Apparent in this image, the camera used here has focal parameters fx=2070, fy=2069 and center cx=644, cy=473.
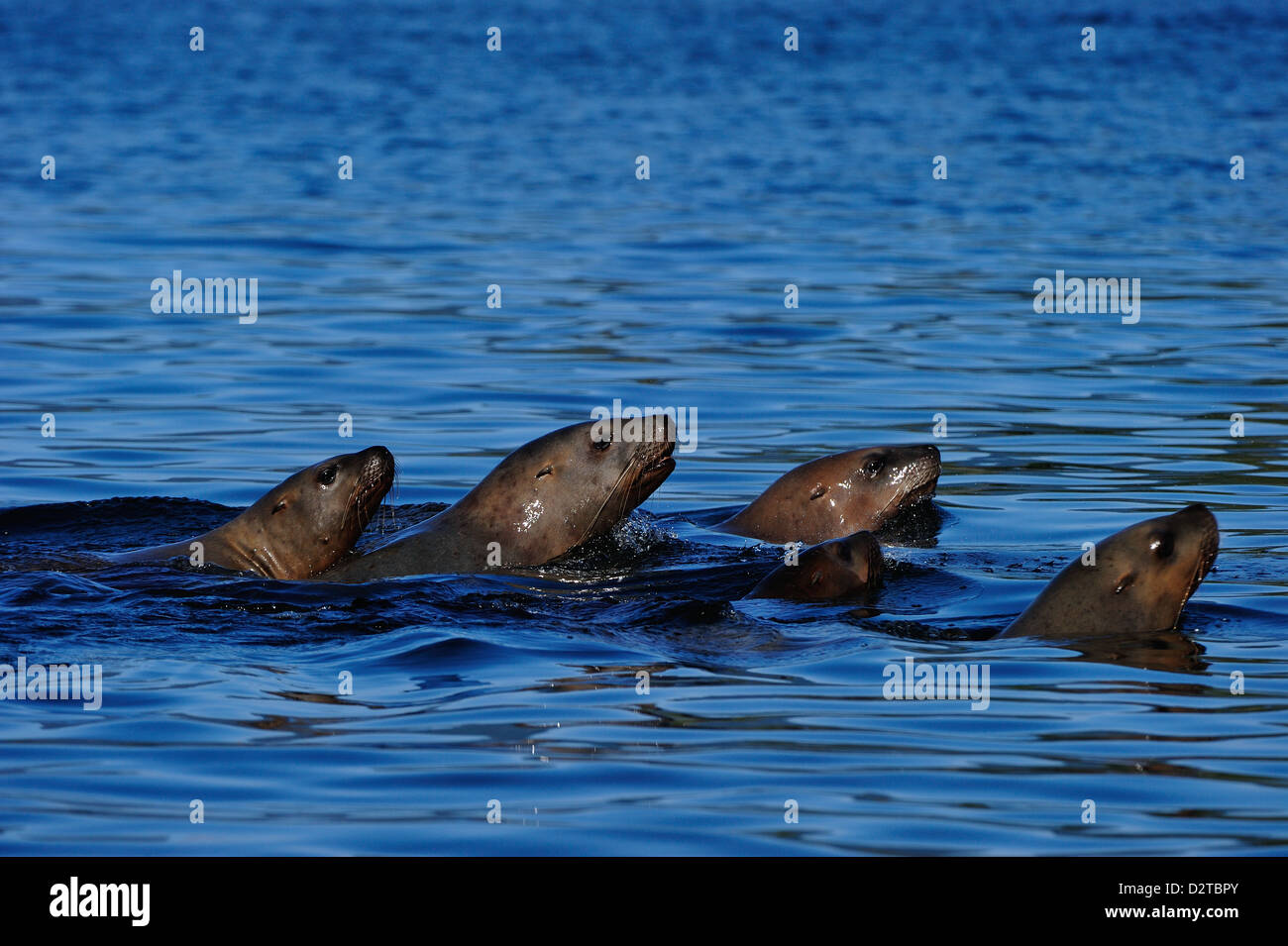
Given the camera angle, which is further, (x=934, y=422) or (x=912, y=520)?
(x=934, y=422)

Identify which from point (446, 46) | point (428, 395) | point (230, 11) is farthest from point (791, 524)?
point (230, 11)

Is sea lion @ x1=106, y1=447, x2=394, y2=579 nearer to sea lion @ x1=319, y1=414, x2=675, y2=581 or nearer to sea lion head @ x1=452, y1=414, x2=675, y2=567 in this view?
sea lion @ x1=319, y1=414, x2=675, y2=581

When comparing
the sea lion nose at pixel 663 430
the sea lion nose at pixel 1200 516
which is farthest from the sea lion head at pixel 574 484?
the sea lion nose at pixel 1200 516

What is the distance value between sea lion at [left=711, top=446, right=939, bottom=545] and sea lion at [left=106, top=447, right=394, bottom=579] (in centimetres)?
222

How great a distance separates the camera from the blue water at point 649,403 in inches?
269

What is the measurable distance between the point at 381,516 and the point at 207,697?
4325 mm

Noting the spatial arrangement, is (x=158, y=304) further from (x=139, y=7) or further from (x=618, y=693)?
(x=139, y=7)

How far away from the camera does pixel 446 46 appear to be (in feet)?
177

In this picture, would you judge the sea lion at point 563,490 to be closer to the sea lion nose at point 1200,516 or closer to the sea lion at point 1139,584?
the sea lion at point 1139,584

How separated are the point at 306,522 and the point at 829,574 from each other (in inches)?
109

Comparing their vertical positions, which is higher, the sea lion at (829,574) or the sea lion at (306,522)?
the sea lion at (306,522)

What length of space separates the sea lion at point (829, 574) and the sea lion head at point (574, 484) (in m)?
1.22

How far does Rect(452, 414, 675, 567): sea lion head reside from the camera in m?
10.8
